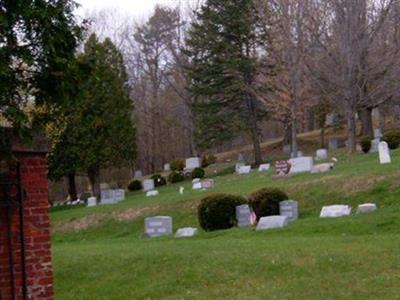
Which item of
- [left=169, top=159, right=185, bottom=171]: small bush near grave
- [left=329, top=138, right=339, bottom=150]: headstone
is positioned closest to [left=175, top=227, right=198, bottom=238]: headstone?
[left=329, top=138, right=339, bottom=150]: headstone

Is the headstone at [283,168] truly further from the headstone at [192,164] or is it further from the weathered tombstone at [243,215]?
the headstone at [192,164]

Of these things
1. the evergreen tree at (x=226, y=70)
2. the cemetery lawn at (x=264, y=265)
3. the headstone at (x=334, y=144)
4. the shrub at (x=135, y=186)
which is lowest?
the cemetery lawn at (x=264, y=265)

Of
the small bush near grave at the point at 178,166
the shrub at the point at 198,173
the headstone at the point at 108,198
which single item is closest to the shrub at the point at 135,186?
the shrub at the point at 198,173

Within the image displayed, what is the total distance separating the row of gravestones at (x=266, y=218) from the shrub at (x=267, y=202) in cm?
29

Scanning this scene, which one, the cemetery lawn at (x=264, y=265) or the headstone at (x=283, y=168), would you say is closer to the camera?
the cemetery lawn at (x=264, y=265)

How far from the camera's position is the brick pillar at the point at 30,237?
301 inches

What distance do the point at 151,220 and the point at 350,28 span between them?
17.3 metres

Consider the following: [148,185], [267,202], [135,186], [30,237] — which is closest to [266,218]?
[267,202]

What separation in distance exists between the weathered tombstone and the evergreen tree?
78.1ft

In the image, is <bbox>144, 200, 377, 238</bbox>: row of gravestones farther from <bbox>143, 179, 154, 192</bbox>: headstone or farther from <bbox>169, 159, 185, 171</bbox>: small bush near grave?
<bbox>169, 159, 185, 171</bbox>: small bush near grave

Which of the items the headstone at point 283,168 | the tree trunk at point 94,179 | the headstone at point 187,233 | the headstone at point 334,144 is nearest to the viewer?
the headstone at point 187,233

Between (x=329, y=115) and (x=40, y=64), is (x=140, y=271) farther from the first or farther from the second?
(x=329, y=115)

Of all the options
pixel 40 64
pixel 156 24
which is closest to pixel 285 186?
pixel 40 64

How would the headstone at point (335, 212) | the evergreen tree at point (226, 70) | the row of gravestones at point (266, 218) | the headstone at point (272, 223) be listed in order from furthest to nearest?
1. the evergreen tree at point (226, 70)
2. the headstone at point (335, 212)
3. the row of gravestones at point (266, 218)
4. the headstone at point (272, 223)
